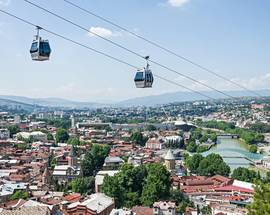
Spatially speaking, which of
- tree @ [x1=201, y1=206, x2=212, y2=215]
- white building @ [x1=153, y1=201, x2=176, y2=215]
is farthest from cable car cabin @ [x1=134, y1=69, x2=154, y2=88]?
tree @ [x1=201, y1=206, x2=212, y2=215]

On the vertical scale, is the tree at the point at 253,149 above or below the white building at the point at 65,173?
above

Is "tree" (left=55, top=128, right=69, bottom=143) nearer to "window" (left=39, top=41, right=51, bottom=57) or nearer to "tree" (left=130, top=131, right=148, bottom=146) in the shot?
"tree" (left=130, top=131, right=148, bottom=146)

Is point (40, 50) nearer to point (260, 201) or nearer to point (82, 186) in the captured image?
point (260, 201)

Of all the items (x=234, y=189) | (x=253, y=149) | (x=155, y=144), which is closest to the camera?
(x=234, y=189)

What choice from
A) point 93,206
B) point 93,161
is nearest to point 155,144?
point 93,161

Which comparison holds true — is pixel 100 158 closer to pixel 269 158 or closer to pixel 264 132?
pixel 269 158

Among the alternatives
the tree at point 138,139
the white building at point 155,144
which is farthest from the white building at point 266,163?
the tree at point 138,139

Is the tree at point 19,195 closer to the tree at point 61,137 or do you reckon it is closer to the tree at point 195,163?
the tree at point 195,163
